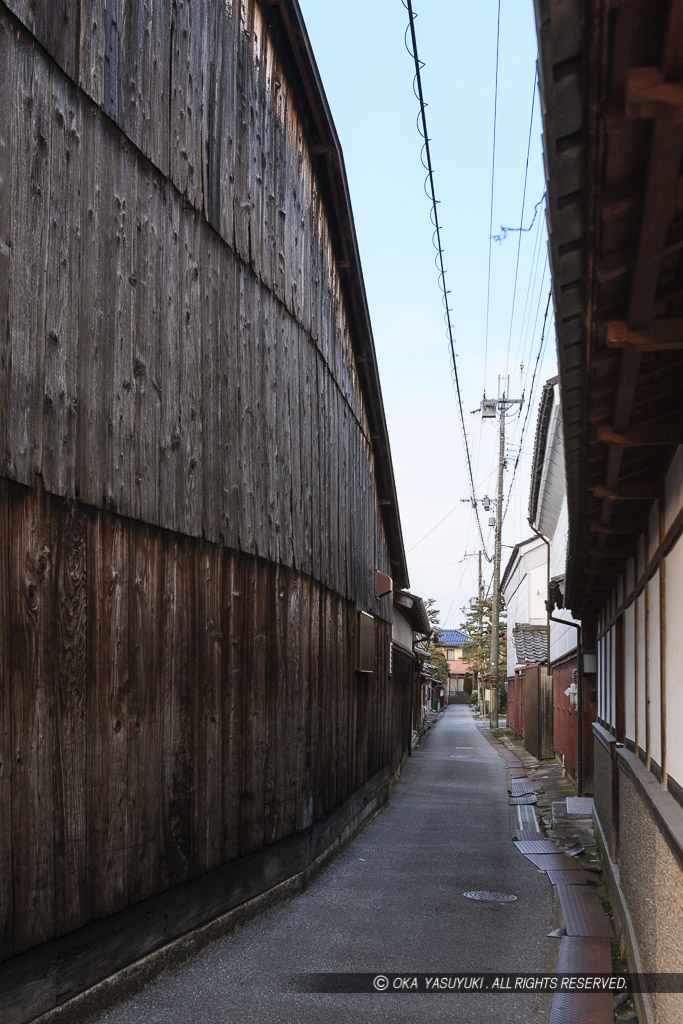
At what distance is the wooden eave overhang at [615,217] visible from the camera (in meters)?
2.22

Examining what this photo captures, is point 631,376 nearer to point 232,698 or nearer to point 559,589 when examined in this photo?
point 232,698

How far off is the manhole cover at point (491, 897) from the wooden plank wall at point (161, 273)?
143 inches

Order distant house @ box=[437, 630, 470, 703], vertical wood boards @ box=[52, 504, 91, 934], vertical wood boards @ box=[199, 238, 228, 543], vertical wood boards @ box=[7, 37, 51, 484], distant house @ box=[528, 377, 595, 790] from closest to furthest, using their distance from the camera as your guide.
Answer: vertical wood boards @ box=[7, 37, 51, 484] → vertical wood boards @ box=[52, 504, 91, 934] → vertical wood boards @ box=[199, 238, 228, 543] → distant house @ box=[528, 377, 595, 790] → distant house @ box=[437, 630, 470, 703]

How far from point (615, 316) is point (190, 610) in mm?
4074

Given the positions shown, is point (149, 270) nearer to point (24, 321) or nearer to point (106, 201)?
point (106, 201)

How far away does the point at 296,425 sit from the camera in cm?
1012

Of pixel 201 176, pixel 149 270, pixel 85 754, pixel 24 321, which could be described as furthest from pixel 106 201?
pixel 85 754

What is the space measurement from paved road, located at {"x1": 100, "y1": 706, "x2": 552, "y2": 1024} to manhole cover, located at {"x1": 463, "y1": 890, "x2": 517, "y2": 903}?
0.10m

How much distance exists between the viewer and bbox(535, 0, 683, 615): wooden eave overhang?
2217 mm

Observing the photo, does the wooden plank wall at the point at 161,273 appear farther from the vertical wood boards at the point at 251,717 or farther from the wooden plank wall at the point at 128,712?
the vertical wood boards at the point at 251,717

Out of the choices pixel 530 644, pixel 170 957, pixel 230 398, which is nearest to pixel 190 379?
pixel 230 398

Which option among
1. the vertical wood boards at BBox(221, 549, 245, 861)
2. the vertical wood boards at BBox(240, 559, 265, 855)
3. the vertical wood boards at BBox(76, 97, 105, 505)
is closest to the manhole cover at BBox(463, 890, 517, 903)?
the vertical wood boards at BBox(240, 559, 265, 855)

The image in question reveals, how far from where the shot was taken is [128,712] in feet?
19.3

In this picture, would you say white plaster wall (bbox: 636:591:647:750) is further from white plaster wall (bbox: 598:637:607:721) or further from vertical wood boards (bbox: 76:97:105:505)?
white plaster wall (bbox: 598:637:607:721)
